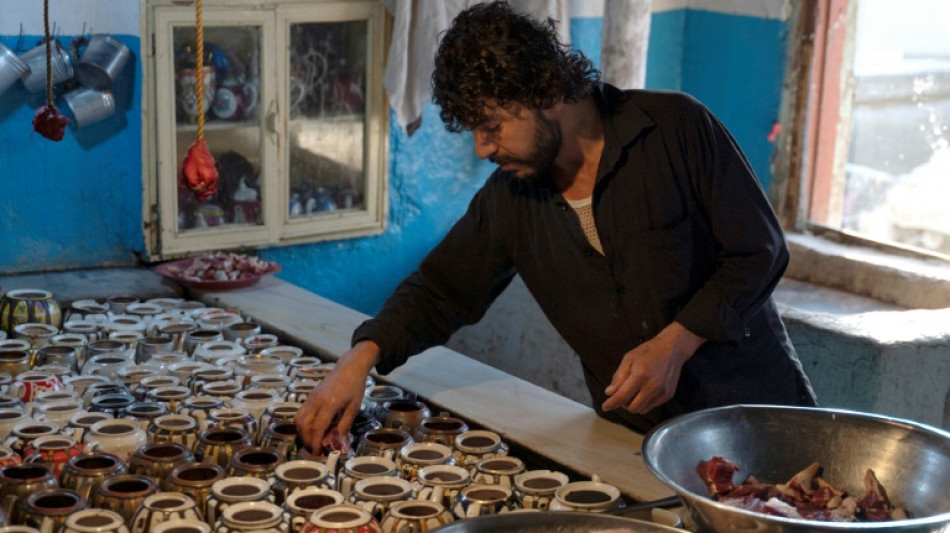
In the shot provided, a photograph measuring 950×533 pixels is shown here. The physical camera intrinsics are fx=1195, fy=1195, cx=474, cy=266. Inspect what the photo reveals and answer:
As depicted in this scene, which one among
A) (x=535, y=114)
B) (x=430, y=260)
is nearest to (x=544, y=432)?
(x=430, y=260)

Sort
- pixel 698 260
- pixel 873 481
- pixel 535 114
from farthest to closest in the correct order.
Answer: pixel 698 260, pixel 535 114, pixel 873 481

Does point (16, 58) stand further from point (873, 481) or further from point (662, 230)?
point (873, 481)

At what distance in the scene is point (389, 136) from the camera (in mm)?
5055

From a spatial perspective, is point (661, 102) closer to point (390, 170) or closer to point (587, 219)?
point (587, 219)

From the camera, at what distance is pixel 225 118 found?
455 cm

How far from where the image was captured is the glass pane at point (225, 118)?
4336 mm

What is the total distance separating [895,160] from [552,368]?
1.92 m

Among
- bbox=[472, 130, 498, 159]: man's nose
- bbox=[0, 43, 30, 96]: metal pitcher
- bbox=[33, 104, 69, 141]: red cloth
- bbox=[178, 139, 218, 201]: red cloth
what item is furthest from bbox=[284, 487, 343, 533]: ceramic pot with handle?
bbox=[0, 43, 30, 96]: metal pitcher

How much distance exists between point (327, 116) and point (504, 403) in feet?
8.10

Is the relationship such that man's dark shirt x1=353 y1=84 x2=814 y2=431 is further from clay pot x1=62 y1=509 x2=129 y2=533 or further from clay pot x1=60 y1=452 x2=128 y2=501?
clay pot x1=62 y1=509 x2=129 y2=533

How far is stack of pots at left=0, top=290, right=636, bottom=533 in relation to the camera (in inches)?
→ 77.8

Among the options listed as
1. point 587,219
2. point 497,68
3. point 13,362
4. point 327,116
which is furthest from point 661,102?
point 327,116

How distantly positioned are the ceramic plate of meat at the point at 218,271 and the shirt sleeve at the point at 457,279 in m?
1.28

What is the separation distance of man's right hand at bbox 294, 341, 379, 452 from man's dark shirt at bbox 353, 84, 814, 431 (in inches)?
2.2
